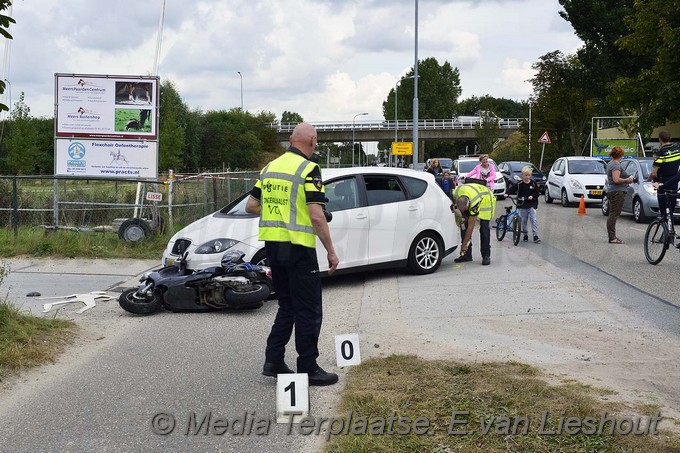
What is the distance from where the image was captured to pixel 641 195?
18906 millimetres

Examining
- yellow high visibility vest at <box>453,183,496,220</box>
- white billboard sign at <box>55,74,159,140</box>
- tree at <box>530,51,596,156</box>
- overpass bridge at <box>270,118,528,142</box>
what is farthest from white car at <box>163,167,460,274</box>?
overpass bridge at <box>270,118,528,142</box>

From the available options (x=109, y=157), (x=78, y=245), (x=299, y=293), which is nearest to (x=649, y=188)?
(x=109, y=157)

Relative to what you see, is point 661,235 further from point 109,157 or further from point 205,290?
point 109,157

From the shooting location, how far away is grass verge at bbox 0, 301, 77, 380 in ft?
21.0

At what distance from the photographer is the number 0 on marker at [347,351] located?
6305mm

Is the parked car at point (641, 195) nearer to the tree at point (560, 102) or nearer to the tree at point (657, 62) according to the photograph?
the tree at point (657, 62)

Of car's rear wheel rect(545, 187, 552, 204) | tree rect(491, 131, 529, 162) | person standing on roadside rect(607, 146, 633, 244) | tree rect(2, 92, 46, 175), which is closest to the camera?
person standing on roadside rect(607, 146, 633, 244)

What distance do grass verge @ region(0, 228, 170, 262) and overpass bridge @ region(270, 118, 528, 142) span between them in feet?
233

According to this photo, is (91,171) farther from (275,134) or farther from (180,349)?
(275,134)

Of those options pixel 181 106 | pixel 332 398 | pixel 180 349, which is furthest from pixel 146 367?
pixel 181 106

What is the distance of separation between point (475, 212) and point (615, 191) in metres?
3.98

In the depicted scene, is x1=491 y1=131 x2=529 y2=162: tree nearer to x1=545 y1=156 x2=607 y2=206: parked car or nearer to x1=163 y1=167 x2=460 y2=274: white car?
x1=545 y1=156 x2=607 y2=206: parked car

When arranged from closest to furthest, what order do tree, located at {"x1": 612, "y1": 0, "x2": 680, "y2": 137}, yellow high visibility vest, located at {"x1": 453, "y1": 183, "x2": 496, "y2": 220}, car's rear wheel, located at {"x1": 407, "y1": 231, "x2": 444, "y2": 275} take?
car's rear wheel, located at {"x1": 407, "y1": 231, "x2": 444, "y2": 275}
yellow high visibility vest, located at {"x1": 453, "y1": 183, "x2": 496, "y2": 220}
tree, located at {"x1": 612, "y1": 0, "x2": 680, "y2": 137}

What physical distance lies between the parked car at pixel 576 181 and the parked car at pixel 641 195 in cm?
392
